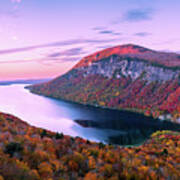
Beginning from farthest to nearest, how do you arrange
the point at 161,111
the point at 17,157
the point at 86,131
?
the point at 161,111 < the point at 86,131 < the point at 17,157

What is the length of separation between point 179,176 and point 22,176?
1279 cm

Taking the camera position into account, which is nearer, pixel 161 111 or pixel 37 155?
pixel 37 155

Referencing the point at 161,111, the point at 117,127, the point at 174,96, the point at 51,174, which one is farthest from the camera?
the point at 174,96

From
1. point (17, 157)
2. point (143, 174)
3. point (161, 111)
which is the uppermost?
point (17, 157)

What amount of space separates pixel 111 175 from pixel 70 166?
2906mm

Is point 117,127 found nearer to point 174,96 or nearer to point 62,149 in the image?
point 62,149

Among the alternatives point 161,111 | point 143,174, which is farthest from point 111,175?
point 161,111

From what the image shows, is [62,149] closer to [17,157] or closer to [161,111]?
[17,157]

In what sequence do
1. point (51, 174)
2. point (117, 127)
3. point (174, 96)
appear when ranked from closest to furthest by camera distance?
1. point (51, 174)
2. point (117, 127)
3. point (174, 96)

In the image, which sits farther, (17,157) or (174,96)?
(174,96)

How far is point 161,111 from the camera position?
154875 mm

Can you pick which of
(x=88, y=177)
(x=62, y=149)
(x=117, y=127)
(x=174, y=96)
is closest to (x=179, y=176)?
(x=88, y=177)

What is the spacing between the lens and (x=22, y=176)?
9.05 m

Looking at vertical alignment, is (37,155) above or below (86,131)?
above
